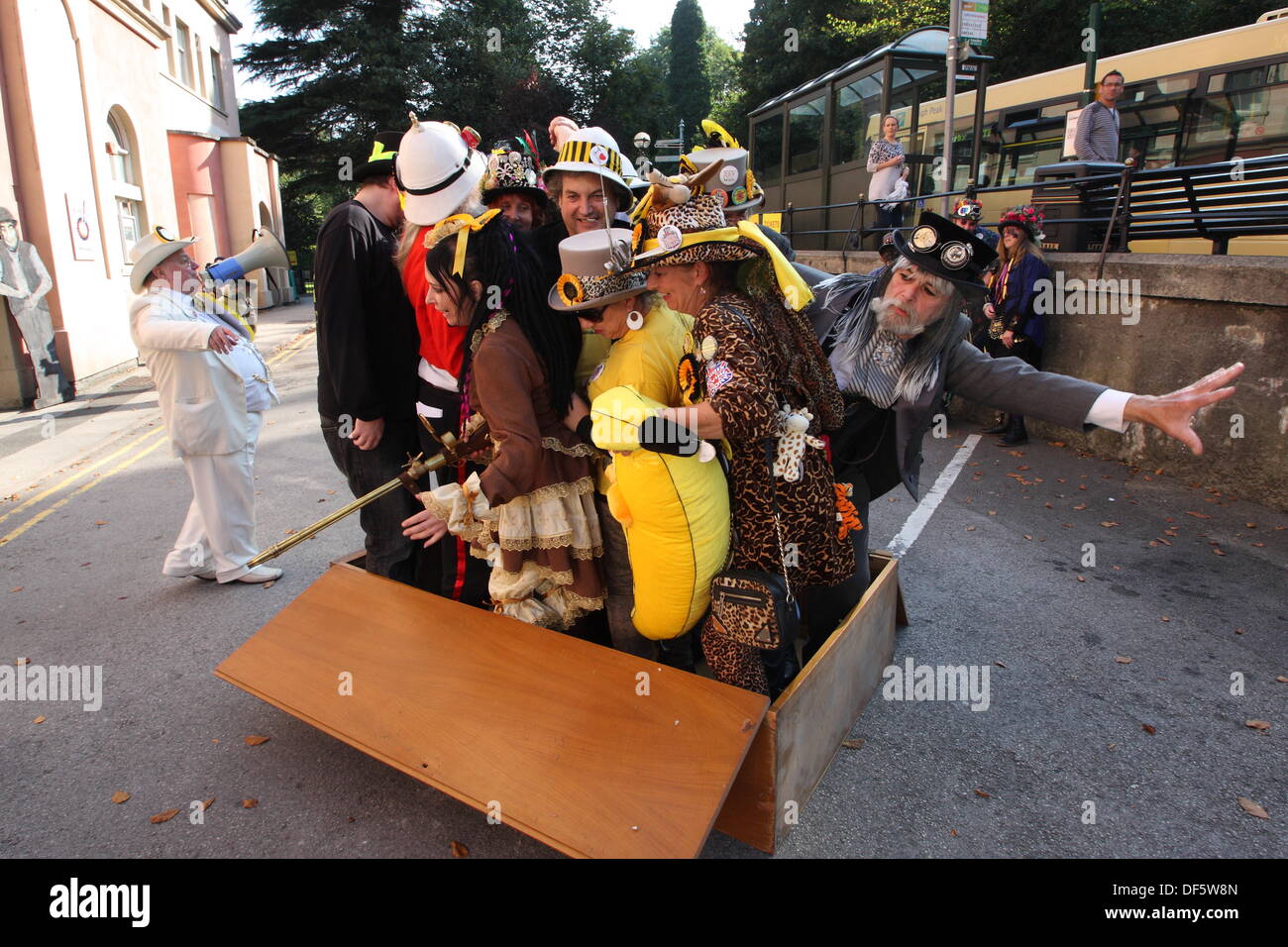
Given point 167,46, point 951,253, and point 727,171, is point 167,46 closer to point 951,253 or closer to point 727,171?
point 727,171

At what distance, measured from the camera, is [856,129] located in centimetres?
1298

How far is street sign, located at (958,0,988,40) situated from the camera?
A: 834cm

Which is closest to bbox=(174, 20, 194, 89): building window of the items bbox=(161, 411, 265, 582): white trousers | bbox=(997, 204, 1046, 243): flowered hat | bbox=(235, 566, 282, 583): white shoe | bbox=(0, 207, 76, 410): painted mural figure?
bbox=(0, 207, 76, 410): painted mural figure

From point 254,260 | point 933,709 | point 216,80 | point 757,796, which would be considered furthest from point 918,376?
point 216,80

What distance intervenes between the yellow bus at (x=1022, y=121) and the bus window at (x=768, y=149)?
0.04m

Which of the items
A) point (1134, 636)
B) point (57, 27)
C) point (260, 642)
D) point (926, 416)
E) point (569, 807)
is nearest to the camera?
point (569, 807)

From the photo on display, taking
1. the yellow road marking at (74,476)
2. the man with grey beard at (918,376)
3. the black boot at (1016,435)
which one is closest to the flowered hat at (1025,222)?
the black boot at (1016,435)

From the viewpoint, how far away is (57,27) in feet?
33.9

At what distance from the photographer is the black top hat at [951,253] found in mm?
2592

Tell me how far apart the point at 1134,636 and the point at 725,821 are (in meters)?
2.70

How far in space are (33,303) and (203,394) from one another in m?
7.18

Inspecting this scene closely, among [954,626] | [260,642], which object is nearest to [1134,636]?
[954,626]

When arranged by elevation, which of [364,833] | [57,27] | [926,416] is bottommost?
[364,833]
